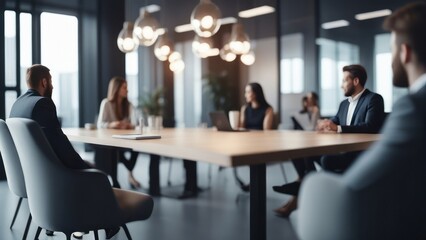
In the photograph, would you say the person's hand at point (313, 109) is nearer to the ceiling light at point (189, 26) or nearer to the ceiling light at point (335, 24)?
the ceiling light at point (335, 24)

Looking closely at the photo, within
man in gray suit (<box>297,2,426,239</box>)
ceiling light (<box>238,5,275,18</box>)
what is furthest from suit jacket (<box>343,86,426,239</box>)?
ceiling light (<box>238,5,275,18</box>)

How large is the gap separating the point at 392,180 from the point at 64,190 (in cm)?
137

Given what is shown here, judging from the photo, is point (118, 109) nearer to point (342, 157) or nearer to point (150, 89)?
point (342, 157)

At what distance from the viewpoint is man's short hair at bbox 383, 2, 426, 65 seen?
134cm

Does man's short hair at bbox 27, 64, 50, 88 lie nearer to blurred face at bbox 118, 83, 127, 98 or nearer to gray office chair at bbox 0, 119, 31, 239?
gray office chair at bbox 0, 119, 31, 239

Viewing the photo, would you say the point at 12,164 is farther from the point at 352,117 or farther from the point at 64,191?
the point at 352,117

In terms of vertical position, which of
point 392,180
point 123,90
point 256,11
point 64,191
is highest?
point 256,11

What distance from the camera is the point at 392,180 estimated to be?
1.28 metres

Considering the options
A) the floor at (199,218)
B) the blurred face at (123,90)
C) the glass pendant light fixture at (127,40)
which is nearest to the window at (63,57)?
the floor at (199,218)

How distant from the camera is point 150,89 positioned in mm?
9117

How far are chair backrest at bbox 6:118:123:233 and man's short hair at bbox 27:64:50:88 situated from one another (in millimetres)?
551

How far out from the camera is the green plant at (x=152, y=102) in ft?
27.4

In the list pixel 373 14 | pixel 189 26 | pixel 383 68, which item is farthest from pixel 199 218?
pixel 189 26

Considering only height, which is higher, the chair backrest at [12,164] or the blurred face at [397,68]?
the blurred face at [397,68]
